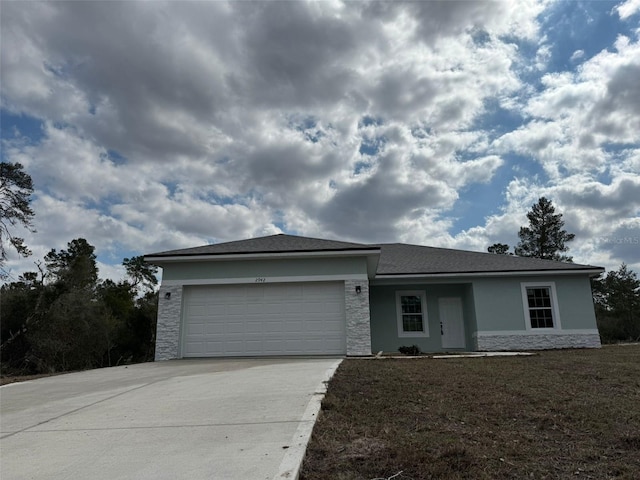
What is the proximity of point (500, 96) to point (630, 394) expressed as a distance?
435 inches

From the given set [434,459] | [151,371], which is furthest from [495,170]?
[434,459]

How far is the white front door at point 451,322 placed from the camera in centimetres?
1681

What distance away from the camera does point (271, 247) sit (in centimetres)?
1412

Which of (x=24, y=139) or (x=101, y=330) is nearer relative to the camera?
(x=24, y=139)

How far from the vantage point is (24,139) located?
14.3m

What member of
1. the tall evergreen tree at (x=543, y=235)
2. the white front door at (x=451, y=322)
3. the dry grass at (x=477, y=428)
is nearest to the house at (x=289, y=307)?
the white front door at (x=451, y=322)

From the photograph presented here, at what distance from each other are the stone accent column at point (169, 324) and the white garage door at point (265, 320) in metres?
0.27

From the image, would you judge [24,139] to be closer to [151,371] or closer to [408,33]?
[151,371]

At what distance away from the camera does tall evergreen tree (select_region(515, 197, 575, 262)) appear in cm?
3681

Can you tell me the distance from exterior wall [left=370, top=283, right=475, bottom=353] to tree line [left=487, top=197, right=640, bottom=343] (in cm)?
1675

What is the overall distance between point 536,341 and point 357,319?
7202 mm

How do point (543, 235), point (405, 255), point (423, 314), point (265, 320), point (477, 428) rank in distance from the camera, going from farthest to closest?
point (543, 235)
point (405, 255)
point (423, 314)
point (265, 320)
point (477, 428)

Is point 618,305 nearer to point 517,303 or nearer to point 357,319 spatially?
point 517,303

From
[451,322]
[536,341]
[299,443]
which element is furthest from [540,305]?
[299,443]
